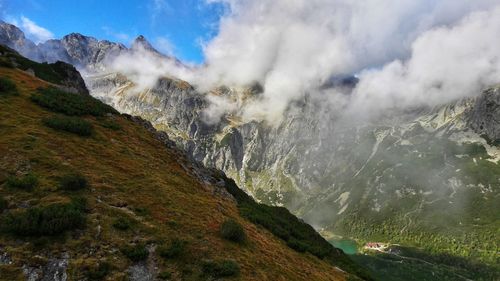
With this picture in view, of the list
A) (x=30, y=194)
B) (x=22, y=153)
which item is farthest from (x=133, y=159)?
(x=30, y=194)

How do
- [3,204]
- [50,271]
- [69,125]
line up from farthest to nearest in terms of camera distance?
[69,125], [3,204], [50,271]

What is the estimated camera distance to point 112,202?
36.8 meters

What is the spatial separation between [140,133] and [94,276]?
139 feet

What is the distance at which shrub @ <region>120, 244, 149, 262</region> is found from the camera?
1201 inches

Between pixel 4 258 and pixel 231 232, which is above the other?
pixel 231 232

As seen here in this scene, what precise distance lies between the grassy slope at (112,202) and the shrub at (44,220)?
2.27 ft

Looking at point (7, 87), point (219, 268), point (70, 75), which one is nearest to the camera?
point (219, 268)

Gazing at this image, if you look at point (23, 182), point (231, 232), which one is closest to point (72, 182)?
point (23, 182)

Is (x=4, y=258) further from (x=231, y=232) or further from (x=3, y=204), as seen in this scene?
(x=231, y=232)

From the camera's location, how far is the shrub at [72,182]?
35.4m

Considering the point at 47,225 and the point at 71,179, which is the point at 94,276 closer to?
the point at 47,225

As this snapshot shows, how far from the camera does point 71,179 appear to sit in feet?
117

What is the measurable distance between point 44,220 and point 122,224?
250 inches

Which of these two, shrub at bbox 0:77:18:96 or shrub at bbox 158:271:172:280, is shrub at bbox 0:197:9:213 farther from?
shrub at bbox 0:77:18:96
